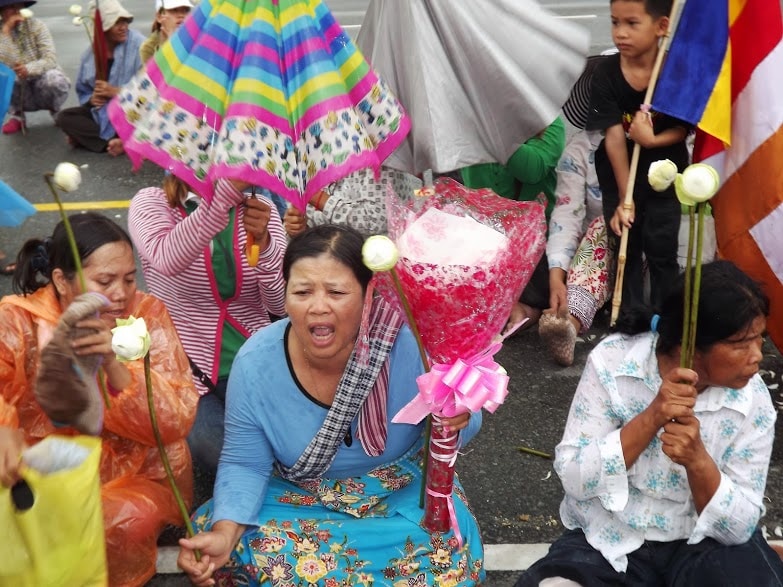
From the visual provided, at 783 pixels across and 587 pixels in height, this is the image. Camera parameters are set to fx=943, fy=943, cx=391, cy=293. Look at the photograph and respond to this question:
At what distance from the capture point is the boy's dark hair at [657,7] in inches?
156

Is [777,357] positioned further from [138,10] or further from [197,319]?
[138,10]

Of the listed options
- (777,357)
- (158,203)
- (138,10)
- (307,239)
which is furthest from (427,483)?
(138,10)

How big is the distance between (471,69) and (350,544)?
5.24 feet

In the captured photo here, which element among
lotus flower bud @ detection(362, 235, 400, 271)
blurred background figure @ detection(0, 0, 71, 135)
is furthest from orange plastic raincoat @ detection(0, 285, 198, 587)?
blurred background figure @ detection(0, 0, 71, 135)

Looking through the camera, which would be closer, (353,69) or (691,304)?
(691,304)

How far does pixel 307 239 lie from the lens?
2730 mm

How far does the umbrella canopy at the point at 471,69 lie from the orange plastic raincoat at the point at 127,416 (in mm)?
1094

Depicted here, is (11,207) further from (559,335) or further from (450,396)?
(559,335)

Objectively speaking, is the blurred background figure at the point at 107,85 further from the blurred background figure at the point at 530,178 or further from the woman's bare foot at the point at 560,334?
the woman's bare foot at the point at 560,334

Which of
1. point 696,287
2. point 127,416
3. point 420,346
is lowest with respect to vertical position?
point 127,416

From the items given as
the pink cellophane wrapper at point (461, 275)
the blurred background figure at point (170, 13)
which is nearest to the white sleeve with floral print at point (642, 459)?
the pink cellophane wrapper at point (461, 275)

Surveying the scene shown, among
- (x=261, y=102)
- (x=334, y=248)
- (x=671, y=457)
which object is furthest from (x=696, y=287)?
(x=261, y=102)

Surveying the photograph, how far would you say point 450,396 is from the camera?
2396 millimetres

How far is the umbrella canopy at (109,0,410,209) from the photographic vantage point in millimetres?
2633
